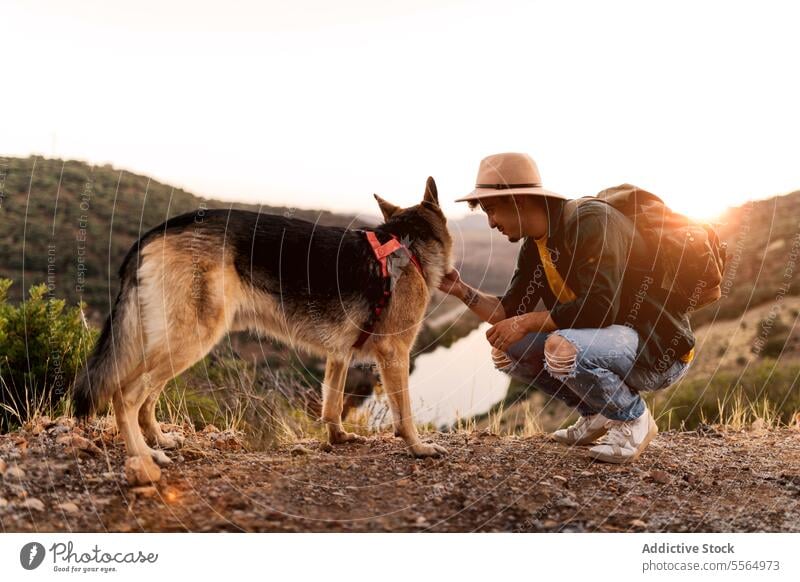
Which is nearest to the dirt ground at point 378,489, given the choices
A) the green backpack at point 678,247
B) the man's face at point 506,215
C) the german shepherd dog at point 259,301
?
the german shepherd dog at point 259,301

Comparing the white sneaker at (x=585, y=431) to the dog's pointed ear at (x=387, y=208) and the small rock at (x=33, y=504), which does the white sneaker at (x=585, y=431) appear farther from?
the small rock at (x=33, y=504)

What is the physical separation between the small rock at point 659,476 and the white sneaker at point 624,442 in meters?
0.21

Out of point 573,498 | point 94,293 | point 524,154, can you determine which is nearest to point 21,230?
point 94,293

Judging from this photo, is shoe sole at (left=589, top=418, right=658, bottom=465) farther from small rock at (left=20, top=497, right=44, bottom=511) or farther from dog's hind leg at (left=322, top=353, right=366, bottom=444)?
small rock at (left=20, top=497, right=44, bottom=511)

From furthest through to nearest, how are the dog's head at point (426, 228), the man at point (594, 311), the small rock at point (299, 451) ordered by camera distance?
the dog's head at point (426, 228), the small rock at point (299, 451), the man at point (594, 311)

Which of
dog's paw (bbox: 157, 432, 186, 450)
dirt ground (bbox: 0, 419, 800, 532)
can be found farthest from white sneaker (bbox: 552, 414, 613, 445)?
dog's paw (bbox: 157, 432, 186, 450)

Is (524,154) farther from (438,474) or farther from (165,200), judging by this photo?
(165,200)
